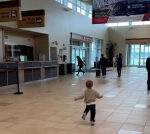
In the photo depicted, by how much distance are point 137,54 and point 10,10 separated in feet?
69.0

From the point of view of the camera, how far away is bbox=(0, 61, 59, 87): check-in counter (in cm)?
958

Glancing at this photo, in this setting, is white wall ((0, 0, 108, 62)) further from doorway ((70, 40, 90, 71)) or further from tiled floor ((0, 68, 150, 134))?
Answer: tiled floor ((0, 68, 150, 134))

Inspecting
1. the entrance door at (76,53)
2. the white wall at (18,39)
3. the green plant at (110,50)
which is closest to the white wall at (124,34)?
the green plant at (110,50)

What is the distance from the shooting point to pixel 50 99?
7074 millimetres

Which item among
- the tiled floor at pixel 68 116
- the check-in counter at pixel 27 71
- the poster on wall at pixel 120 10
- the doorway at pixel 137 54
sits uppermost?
the poster on wall at pixel 120 10

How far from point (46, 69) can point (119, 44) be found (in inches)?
651

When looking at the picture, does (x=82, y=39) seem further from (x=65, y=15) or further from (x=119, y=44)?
(x=119, y=44)

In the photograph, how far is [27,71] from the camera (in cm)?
1137

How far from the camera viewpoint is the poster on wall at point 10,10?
8617 mm

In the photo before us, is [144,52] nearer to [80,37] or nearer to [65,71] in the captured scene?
[80,37]

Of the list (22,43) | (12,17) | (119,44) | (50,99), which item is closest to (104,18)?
(22,43)

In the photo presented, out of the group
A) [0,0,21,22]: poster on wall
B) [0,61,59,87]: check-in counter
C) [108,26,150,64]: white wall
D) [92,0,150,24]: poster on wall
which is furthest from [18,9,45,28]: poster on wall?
[108,26,150,64]: white wall

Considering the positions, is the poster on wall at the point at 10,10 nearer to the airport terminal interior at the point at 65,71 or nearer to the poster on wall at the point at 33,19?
the airport terminal interior at the point at 65,71

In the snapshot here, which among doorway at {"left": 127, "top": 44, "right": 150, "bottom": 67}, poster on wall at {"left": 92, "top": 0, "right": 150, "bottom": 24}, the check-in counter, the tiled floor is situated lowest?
the tiled floor
